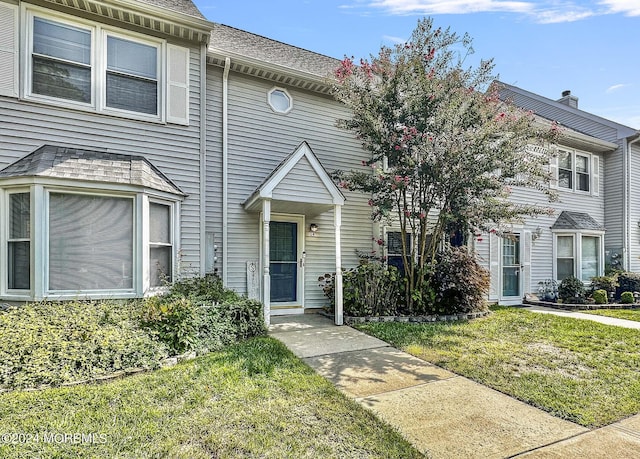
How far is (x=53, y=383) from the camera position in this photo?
3594 mm

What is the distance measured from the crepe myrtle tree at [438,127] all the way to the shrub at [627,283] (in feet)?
22.8

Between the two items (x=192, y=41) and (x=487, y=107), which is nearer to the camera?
(x=192, y=41)

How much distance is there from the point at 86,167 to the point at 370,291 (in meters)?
5.80

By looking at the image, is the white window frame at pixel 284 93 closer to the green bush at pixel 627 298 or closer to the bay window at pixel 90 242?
the bay window at pixel 90 242

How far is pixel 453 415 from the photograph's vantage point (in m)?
3.29

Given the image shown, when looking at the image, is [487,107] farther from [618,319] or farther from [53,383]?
[53,383]

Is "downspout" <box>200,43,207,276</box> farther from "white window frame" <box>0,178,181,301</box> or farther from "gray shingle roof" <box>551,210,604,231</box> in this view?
"gray shingle roof" <box>551,210,604,231</box>

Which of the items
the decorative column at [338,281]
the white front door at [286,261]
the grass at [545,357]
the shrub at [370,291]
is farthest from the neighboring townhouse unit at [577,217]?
the white front door at [286,261]

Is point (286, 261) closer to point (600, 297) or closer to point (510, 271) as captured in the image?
point (510, 271)

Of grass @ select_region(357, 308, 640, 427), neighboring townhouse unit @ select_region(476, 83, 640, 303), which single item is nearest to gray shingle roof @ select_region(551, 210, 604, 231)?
neighboring townhouse unit @ select_region(476, 83, 640, 303)

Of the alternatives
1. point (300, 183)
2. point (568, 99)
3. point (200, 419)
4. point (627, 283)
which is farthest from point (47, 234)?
point (568, 99)

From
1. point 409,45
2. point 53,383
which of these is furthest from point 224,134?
point 53,383

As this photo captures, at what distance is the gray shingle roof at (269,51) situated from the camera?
26.2ft

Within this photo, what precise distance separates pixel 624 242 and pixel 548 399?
12643 mm
